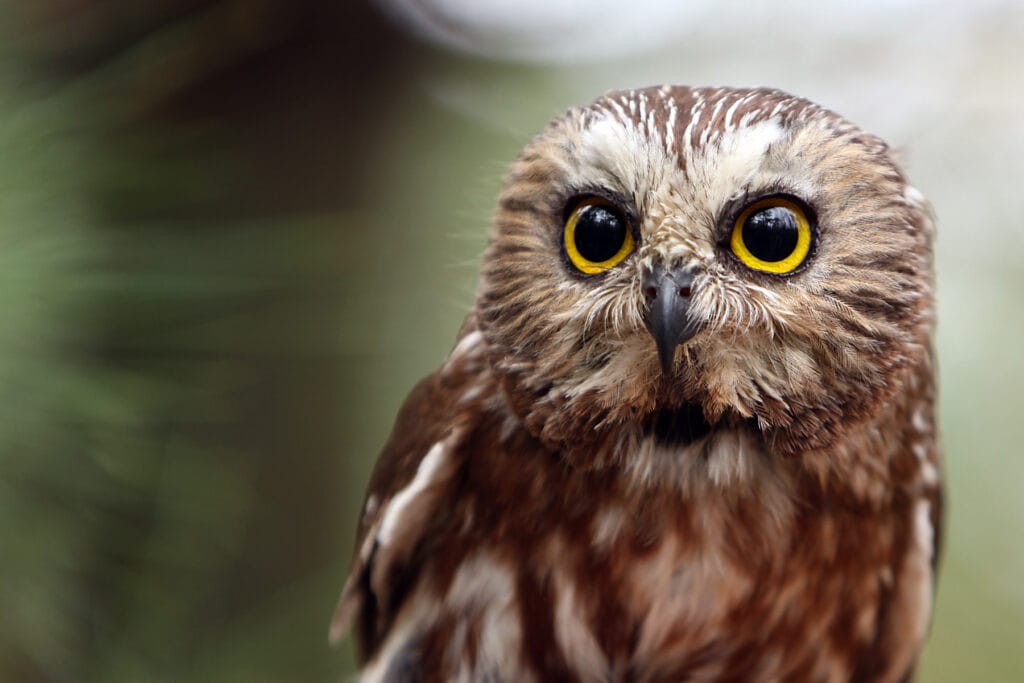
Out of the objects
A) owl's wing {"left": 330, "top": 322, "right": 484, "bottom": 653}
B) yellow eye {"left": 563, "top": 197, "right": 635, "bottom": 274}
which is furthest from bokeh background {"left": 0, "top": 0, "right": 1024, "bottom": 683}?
yellow eye {"left": 563, "top": 197, "right": 635, "bottom": 274}

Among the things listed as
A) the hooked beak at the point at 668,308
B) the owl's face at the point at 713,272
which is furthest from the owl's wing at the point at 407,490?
the hooked beak at the point at 668,308

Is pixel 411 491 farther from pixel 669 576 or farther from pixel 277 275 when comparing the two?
pixel 277 275

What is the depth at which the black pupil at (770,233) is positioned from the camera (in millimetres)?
970

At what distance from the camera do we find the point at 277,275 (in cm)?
207

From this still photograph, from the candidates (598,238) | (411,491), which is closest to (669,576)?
(411,491)

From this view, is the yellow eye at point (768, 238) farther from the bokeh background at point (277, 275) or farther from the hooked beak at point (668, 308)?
the bokeh background at point (277, 275)

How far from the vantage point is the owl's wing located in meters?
1.28

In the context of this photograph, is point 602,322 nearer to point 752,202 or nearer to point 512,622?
point 752,202

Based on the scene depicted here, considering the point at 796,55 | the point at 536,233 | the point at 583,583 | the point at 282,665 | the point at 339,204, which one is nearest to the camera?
the point at 536,233

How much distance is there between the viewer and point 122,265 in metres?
1.97

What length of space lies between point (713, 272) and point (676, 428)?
0.71 feet

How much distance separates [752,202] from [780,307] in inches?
4.3

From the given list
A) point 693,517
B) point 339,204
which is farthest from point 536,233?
point 339,204

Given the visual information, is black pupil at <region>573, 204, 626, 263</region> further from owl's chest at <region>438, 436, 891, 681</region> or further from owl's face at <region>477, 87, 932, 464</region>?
owl's chest at <region>438, 436, 891, 681</region>
